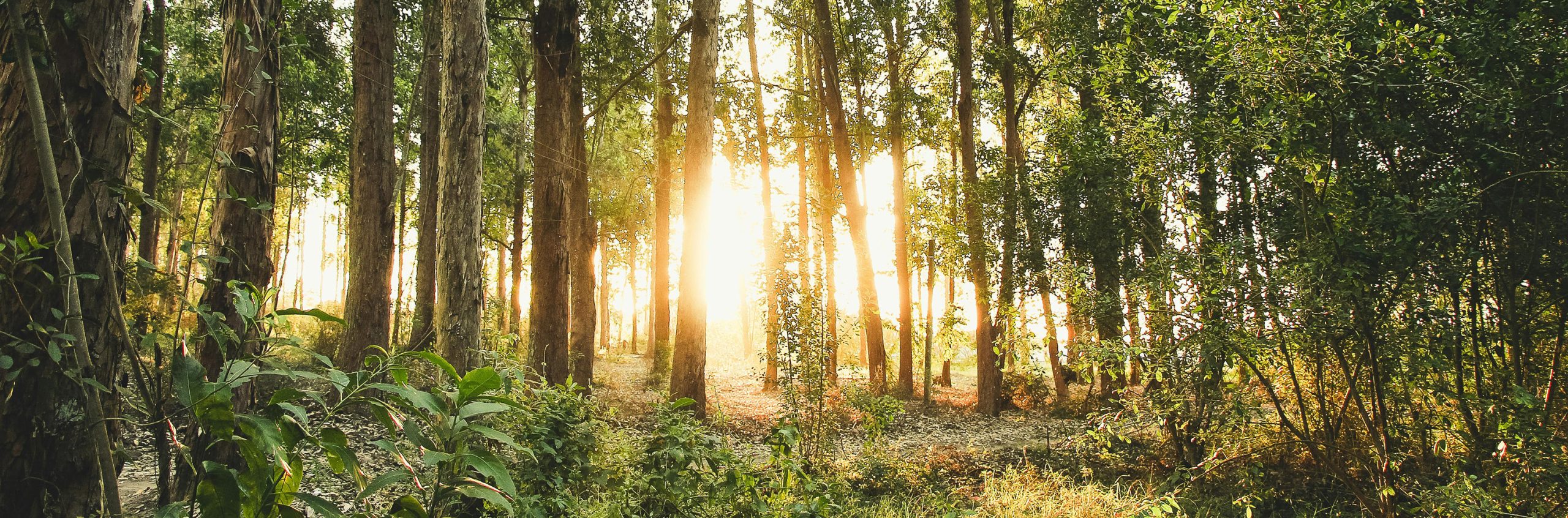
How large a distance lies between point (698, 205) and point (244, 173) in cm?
570

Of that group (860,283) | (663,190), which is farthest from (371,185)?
(860,283)

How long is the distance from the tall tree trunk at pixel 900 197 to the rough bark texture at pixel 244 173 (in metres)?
10.5

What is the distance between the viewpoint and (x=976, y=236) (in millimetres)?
11219

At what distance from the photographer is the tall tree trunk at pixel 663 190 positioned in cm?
1308

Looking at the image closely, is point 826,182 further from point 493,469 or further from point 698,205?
point 493,469

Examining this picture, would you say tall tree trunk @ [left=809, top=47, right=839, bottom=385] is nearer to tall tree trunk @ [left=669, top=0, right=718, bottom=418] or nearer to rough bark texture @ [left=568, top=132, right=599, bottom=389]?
tall tree trunk @ [left=669, top=0, right=718, bottom=418]

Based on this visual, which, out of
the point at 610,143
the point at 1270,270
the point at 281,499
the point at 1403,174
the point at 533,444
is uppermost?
the point at 610,143

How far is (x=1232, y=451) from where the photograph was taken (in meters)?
6.21

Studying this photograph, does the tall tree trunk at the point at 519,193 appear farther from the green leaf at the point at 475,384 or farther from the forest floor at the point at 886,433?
the green leaf at the point at 475,384

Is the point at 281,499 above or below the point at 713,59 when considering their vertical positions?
below

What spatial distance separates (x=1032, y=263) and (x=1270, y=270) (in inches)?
222

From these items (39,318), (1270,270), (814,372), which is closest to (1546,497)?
(1270,270)

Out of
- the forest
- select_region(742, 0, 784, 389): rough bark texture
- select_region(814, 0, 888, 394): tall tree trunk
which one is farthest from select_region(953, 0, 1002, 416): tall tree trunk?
select_region(742, 0, 784, 389): rough bark texture

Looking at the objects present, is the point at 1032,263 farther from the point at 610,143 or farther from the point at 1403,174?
the point at 610,143
